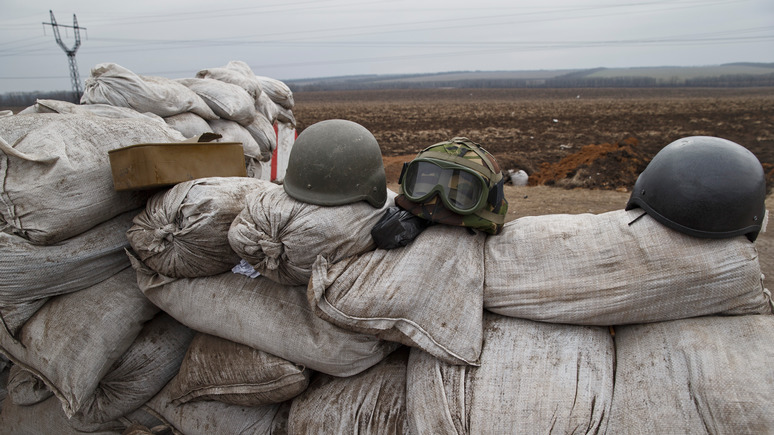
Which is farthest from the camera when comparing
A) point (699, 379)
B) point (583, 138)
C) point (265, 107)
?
point (583, 138)

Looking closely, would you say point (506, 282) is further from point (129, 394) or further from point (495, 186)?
point (129, 394)

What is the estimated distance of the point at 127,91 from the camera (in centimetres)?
315

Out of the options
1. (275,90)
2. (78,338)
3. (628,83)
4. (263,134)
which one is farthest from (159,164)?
(628,83)

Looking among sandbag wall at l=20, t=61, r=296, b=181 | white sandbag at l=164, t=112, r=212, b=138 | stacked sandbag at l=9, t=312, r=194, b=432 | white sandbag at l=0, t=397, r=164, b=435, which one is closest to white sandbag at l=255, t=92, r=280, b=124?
sandbag wall at l=20, t=61, r=296, b=181

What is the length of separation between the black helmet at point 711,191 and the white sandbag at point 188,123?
115 inches

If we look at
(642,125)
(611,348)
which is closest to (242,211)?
(611,348)

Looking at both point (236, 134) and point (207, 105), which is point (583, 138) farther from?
point (207, 105)

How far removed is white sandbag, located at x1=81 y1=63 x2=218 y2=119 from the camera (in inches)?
123

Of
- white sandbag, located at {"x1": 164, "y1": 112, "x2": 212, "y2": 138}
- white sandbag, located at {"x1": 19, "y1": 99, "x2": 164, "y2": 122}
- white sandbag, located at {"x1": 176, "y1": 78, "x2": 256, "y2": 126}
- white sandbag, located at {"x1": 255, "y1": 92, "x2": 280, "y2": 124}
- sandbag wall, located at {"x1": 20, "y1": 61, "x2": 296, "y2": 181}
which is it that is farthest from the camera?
white sandbag, located at {"x1": 255, "y1": 92, "x2": 280, "y2": 124}

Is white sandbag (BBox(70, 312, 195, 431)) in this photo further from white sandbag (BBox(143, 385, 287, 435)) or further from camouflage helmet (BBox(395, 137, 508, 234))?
camouflage helmet (BBox(395, 137, 508, 234))

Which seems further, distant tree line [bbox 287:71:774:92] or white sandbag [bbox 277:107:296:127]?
distant tree line [bbox 287:71:774:92]

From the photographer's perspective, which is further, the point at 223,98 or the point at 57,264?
the point at 223,98

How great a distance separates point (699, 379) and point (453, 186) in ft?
3.41

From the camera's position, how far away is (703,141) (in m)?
1.75
